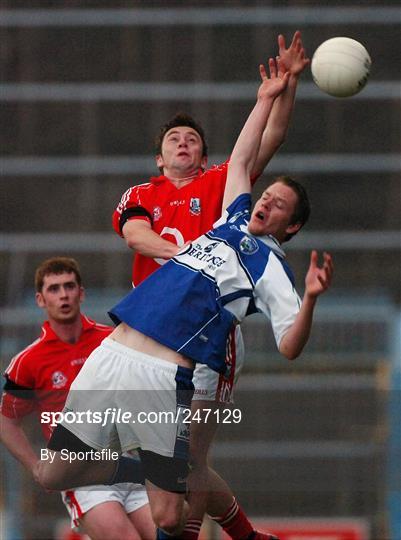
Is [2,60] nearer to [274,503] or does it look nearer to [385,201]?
[385,201]

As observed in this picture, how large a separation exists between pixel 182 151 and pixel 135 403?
139cm

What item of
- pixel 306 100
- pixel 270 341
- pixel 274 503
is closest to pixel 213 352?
pixel 274 503

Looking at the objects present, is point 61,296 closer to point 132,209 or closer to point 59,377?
point 59,377

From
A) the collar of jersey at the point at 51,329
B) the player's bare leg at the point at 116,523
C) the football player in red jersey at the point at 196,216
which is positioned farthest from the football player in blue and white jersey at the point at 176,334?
the collar of jersey at the point at 51,329

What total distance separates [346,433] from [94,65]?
19.5 ft

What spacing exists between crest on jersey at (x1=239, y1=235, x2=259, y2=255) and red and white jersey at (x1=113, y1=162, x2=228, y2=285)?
613 millimetres

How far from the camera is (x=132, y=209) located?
6742 millimetres

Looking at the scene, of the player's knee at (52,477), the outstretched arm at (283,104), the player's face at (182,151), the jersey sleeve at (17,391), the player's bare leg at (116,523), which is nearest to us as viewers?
the player's knee at (52,477)

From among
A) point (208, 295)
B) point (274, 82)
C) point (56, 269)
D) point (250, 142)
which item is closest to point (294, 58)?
point (274, 82)

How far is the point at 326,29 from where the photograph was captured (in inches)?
631

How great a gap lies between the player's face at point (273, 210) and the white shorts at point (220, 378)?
0.58 metres

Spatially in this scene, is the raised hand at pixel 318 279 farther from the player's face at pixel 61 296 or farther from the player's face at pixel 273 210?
the player's face at pixel 61 296

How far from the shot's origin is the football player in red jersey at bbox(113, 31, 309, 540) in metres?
6.45

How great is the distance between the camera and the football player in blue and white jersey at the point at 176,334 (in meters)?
6.04
